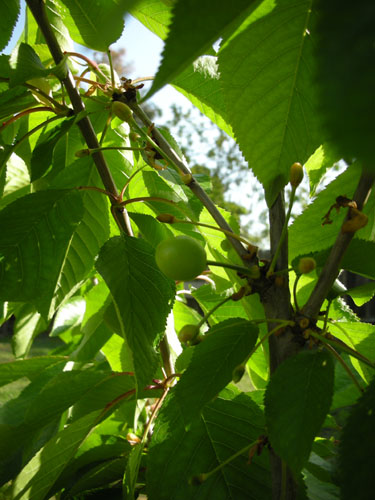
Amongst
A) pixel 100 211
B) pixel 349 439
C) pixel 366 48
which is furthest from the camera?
pixel 100 211

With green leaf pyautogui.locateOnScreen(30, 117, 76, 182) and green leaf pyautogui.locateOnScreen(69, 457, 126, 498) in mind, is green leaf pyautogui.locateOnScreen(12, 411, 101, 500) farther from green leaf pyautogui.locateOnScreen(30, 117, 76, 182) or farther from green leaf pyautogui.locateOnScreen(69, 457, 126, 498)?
green leaf pyautogui.locateOnScreen(30, 117, 76, 182)

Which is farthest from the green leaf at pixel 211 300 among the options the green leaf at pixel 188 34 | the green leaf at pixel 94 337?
the green leaf at pixel 188 34

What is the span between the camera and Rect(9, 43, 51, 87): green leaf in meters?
0.38

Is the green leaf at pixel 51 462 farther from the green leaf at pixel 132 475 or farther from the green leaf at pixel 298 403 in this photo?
the green leaf at pixel 298 403

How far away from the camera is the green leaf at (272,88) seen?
30 cm

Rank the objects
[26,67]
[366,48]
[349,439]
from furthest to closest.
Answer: [26,67] → [349,439] → [366,48]

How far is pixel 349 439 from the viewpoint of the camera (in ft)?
0.75

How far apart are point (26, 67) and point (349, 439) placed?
36 centimetres

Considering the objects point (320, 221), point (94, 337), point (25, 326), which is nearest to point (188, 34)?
point (320, 221)

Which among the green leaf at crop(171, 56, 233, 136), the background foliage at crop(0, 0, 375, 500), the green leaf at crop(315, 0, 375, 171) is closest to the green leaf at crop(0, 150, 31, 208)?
the background foliage at crop(0, 0, 375, 500)

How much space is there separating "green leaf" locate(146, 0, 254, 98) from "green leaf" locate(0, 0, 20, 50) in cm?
40

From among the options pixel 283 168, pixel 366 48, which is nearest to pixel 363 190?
pixel 283 168

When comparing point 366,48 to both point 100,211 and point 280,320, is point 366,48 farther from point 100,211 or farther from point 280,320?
point 100,211

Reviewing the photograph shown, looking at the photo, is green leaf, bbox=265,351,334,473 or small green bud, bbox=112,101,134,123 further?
small green bud, bbox=112,101,134,123
